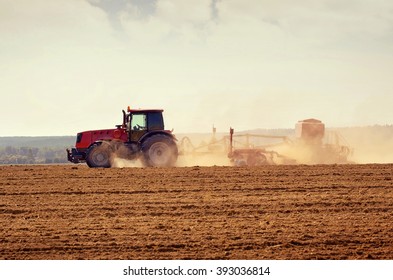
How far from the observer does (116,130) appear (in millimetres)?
22250

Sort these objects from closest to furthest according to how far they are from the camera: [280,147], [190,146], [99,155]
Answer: [99,155] < [190,146] < [280,147]

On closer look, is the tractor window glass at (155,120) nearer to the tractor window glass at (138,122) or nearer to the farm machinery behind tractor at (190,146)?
the farm machinery behind tractor at (190,146)

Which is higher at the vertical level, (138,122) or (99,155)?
(138,122)

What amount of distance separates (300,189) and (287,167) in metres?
4.83

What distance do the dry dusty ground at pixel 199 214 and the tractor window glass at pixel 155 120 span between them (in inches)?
89.4

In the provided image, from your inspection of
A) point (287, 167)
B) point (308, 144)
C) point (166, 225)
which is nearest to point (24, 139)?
point (308, 144)

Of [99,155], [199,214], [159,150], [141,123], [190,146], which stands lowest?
[199,214]

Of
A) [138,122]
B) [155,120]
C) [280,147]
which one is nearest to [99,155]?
[138,122]

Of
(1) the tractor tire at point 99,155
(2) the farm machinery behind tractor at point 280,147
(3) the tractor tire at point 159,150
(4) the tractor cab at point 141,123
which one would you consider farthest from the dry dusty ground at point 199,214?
(2) the farm machinery behind tractor at point 280,147

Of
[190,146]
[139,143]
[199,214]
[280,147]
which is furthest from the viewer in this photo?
[280,147]

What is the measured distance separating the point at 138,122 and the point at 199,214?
9344 millimetres

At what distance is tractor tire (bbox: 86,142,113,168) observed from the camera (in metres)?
22.0

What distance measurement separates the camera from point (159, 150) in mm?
21828

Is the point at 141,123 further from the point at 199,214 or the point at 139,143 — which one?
the point at 199,214
